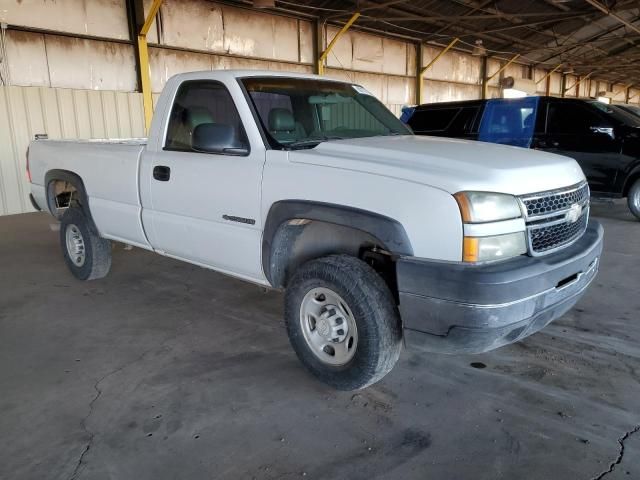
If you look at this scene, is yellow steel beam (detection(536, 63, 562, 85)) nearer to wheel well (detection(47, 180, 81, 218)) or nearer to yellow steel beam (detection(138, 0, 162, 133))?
yellow steel beam (detection(138, 0, 162, 133))

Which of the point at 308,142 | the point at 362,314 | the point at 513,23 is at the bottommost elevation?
the point at 362,314

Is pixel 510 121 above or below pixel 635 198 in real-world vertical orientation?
above

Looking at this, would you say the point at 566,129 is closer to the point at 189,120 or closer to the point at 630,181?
the point at 630,181

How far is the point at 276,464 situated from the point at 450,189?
155 cm

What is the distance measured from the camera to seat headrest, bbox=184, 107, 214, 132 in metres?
3.86

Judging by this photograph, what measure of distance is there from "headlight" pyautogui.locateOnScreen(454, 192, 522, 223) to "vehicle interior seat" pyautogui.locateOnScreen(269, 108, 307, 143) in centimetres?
135

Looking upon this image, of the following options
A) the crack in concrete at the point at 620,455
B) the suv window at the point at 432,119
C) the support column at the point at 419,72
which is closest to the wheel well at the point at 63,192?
the crack in concrete at the point at 620,455

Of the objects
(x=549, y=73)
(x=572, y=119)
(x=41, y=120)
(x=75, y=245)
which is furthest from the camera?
(x=549, y=73)

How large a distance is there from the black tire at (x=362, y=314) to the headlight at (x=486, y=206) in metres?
0.63

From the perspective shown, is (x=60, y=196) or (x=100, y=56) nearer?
(x=60, y=196)

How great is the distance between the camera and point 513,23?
55.5ft

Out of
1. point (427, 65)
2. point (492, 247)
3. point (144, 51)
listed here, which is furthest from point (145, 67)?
point (427, 65)

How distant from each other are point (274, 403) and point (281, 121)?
182 cm

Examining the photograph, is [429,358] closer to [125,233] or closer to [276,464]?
[276,464]
